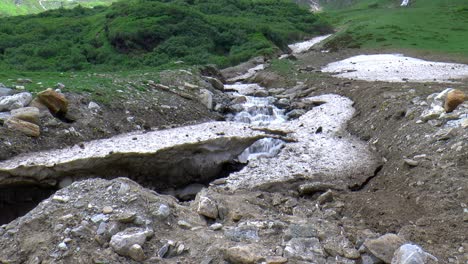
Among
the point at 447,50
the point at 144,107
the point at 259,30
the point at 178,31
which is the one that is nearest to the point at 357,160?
the point at 144,107

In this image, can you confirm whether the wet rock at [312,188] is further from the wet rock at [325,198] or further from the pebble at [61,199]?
the pebble at [61,199]

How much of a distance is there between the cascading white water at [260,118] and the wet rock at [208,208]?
22.6 feet

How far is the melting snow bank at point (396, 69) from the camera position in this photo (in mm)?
30448

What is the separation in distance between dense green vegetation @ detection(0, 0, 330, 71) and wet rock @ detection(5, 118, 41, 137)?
19.0 m

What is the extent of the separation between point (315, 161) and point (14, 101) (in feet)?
38.9

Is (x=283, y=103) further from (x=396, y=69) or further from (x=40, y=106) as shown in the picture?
(x=40, y=106)

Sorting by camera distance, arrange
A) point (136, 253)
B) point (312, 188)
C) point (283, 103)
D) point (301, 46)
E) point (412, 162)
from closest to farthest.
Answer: point (136, 253)
point (312, 188)
point (412, 162)
point (283, 103)
point (301, 46)

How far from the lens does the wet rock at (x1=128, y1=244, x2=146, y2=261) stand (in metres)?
9.36

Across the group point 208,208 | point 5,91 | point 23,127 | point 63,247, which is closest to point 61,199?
point 63,247

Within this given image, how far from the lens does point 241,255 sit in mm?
9227

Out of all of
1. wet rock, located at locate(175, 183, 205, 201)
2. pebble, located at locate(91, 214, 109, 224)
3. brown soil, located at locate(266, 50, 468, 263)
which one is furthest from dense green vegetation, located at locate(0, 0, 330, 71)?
pebble, located at locate(91, 214, 109, 224)

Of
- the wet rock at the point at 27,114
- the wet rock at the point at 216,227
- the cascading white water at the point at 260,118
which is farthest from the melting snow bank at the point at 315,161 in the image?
the wet rock at the point at 27,114

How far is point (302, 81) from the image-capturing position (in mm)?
32500

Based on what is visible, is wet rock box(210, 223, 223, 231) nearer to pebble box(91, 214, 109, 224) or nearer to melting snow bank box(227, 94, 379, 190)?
pebble box(91, 214, 109, 224)
